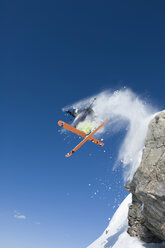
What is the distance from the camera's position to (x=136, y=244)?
1573cm

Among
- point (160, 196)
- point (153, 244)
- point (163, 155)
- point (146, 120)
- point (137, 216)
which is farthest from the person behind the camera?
point (146, 120)

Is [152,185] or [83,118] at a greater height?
[83,118]

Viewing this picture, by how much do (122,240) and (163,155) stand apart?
9.29 metres

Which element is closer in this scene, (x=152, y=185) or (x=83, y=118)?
(x=152, y=185)

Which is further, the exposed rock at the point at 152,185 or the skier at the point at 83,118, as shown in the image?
the skier at the point at 83,118

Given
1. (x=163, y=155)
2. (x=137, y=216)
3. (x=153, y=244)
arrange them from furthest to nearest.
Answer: (x=137, y=216), (x=153, y=244), (x=163, y=155)

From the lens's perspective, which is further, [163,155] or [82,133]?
[82,133]

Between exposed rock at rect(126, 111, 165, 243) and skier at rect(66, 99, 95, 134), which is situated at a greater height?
skier at rect(66, 99, 95, 134)

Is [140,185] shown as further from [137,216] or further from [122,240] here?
[122,240]

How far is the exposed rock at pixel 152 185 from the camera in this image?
13.0 meters

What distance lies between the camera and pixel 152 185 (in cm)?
1338

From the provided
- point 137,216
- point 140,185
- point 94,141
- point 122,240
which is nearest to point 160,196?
point 140,185

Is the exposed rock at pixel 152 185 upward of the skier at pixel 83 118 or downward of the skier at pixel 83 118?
downward

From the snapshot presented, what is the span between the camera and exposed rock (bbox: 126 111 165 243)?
1299 cm
